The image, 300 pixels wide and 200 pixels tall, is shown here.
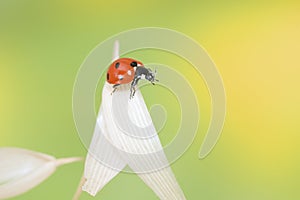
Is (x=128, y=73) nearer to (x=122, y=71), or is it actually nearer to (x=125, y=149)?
(x=122, y=71)

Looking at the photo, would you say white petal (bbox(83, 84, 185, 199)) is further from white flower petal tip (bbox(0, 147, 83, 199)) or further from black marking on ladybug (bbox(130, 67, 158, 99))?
white flower petal tip (bbox(0, 147, 83, 199))

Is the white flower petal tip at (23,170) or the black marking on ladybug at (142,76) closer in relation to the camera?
the black marking on ladybug at (142,76)

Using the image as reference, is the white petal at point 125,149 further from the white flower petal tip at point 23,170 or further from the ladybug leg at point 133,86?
the white flower petal tip at point 23,170

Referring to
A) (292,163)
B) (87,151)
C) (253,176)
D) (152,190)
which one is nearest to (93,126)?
(87,151)

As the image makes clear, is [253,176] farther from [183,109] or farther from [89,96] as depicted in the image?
[89,96]

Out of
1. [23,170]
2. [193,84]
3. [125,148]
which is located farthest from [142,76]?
[23,170]

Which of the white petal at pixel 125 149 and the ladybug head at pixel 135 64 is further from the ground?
the ladybug head at pixel 135 64

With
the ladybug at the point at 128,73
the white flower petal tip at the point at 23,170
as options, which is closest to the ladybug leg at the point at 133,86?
the ladybug at the point at 128,73
